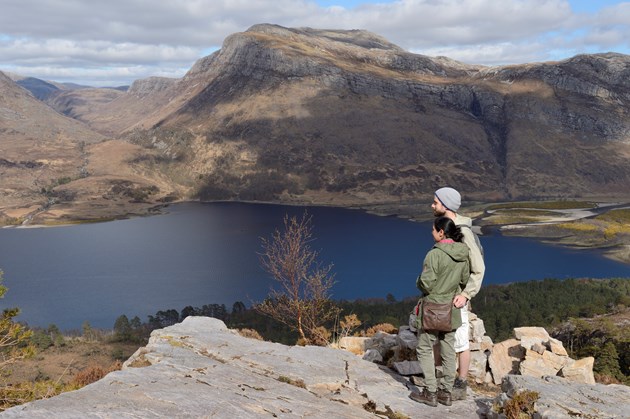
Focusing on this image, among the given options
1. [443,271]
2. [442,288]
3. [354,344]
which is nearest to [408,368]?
[442,288]

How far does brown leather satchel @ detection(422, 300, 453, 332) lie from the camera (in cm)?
1085

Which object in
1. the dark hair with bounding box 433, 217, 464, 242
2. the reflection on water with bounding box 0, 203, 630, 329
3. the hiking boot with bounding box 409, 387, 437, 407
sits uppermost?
the dark hair with bounding box 433, 217, 464, 242

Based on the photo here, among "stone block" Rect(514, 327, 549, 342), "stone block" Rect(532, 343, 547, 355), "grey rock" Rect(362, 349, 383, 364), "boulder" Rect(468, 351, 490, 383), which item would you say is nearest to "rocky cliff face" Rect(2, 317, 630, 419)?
"grey rock" Rect(362, 349, 383, 364)

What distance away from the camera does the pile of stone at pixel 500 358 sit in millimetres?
13711

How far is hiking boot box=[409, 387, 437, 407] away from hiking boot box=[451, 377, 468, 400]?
0.56 metres

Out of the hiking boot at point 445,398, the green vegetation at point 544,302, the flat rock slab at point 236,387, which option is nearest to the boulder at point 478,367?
the flat rock slab at point 236,387

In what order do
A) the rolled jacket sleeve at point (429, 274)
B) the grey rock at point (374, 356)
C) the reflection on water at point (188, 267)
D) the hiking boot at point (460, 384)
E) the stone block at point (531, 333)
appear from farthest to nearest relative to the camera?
1. the reflection on water at point (188, 267)
2. the stone block at point (531, 333)
3. the grey rock at point (374, 356)
4. the hiking boot at point (460, 384)
5. the rolled jacket sleeve at point (429, 274)

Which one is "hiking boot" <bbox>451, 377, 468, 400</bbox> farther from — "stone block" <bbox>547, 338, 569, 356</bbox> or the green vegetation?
the green vegetation

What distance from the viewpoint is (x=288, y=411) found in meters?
9.85

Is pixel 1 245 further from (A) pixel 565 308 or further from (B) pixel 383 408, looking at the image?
(B) pixel 383 408

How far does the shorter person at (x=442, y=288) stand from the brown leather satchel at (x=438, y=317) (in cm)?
11

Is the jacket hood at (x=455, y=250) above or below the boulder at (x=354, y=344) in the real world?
above

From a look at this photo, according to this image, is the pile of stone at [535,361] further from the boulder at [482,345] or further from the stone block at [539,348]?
the boulder at [482,345]

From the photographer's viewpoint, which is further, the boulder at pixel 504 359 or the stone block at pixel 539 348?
the stone block at pixel 539 348
